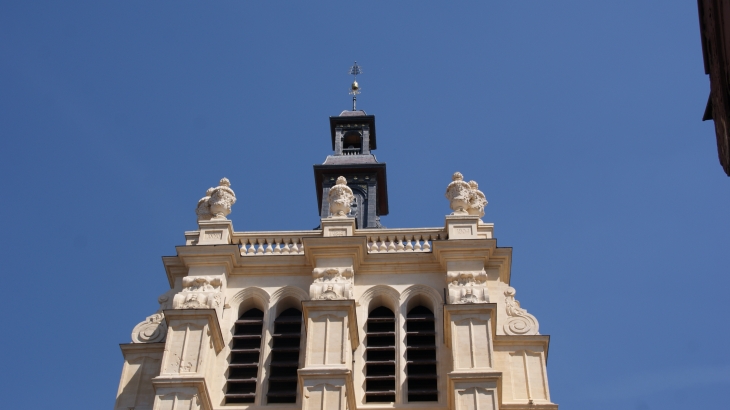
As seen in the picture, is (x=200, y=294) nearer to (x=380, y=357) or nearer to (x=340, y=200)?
(x=380, y=357)

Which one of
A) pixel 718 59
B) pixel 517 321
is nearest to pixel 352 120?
pixel 517 321

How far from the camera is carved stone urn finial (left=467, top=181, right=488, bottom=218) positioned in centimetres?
3300

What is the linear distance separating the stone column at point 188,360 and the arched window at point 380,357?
11.6 feet

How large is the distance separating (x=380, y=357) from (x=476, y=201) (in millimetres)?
5706

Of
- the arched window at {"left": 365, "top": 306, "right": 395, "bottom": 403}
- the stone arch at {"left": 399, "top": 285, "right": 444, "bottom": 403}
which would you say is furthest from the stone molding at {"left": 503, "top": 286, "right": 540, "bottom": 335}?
the arched window at {"left": 365, "top": 306, "right": 395, "bottom": 403}

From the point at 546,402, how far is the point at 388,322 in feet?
15.3

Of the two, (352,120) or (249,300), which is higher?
(352,120)

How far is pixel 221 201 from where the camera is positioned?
33188 mm

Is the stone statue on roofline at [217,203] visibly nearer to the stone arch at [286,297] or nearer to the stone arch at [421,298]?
the stone arch at [286,297]

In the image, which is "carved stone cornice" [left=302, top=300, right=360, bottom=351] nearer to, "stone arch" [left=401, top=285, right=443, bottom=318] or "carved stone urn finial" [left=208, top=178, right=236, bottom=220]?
"stone arch" [left=401, top=285, right=443, bottom=318]

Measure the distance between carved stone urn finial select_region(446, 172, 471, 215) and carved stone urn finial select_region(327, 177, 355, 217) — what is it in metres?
2.66

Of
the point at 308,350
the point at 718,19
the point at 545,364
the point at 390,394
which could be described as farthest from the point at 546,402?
the point at 718,19

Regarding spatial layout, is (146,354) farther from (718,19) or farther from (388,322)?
(718,19)

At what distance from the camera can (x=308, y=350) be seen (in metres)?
28.2
